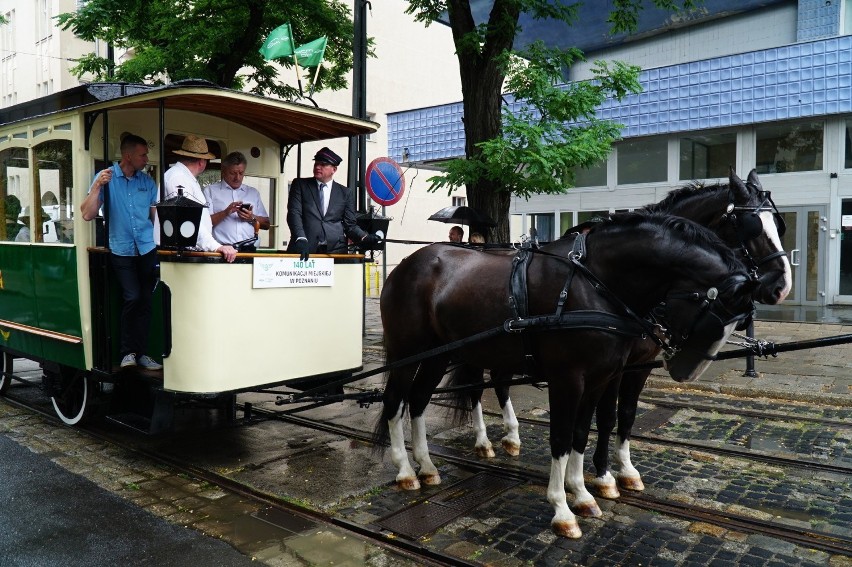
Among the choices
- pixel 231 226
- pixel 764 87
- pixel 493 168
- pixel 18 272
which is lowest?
pixel 18 272

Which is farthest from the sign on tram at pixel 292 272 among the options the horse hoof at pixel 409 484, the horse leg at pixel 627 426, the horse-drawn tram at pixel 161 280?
the horse leg at pixel 627 426

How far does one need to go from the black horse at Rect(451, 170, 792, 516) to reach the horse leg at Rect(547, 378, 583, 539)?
229mm

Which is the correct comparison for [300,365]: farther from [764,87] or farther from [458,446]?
[764,87]

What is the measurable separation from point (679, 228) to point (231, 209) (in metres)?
3.62

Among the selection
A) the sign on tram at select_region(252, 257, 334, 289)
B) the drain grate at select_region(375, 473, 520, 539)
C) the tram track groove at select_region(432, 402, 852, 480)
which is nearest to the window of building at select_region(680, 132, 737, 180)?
the tram track groove at select_region(432, 402, 852, 480)

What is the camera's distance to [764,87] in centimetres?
1477

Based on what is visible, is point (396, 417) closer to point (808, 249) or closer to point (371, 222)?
point (371, 222)

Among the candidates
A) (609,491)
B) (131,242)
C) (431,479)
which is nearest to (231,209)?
(131,242)

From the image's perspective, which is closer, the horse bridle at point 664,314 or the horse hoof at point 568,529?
the horse bridle at point 664,314

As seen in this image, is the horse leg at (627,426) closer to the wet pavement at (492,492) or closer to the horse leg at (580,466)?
the wet pavement at (492,492)

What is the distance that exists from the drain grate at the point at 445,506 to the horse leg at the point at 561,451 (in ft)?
2.09

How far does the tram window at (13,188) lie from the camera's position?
644 cm

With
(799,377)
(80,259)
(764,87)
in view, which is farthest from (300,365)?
(764,87)

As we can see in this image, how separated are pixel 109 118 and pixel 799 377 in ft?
27.3
